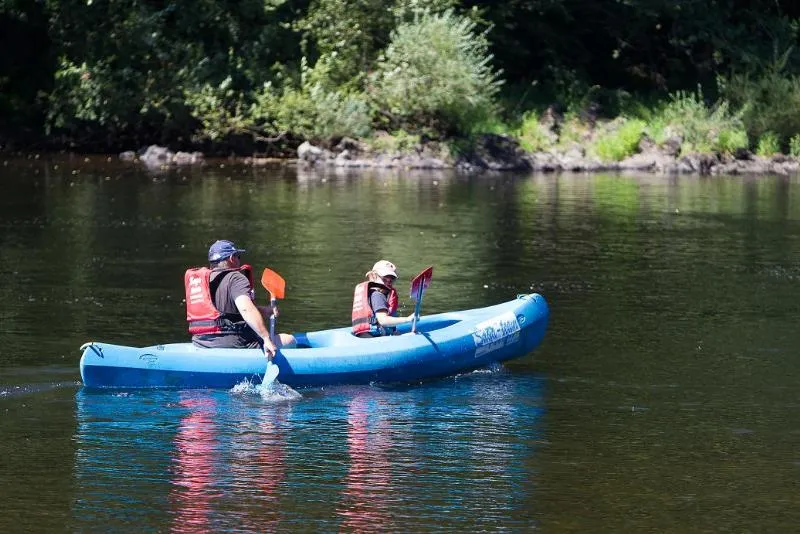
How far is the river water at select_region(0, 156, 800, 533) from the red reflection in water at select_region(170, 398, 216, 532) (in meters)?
0.02

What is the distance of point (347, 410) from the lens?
11.5m

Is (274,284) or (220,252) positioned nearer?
(220,252)

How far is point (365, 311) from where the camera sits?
12.6 metres

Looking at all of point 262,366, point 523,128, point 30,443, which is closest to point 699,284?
point 262,366

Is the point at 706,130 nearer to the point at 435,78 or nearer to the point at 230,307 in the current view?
the point at 435,78

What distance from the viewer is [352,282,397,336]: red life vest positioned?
1263 cm

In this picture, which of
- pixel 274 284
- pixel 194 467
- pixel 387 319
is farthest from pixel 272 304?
pixel 194 467

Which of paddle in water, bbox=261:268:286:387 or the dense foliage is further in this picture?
the dense foliage

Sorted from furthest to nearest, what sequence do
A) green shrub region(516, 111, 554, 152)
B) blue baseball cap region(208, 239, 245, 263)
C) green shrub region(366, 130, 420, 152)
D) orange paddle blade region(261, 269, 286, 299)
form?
green shrub region(516, 111, 554, 152)
green shrub region(366, 130, 420, 152)
orange paddle blade region(261, 269, 286, 299)
blue baseball cap region(208, 239, 245, 263)

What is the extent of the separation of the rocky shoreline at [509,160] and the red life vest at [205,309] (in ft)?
72.1

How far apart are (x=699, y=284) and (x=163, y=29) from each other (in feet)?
73.8

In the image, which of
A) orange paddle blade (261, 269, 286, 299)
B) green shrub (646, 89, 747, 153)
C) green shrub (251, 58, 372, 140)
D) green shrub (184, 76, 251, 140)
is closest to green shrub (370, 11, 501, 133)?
green shrub (251, 58, 372, 140)

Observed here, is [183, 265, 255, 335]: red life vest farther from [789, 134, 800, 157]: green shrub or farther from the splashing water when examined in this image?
[789, 134, 800, 157]: green shrub

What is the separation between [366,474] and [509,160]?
82.6 ft
